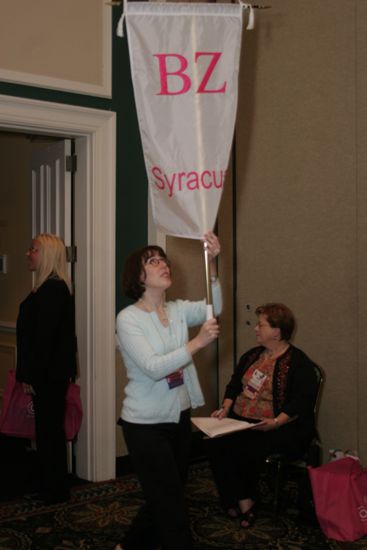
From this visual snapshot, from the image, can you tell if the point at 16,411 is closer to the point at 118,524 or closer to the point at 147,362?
the point at 118,524

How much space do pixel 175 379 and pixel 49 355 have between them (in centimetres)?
133

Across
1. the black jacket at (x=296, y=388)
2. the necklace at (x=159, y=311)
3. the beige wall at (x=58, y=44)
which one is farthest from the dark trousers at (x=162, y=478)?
the beige wall at (x=58, y=44)

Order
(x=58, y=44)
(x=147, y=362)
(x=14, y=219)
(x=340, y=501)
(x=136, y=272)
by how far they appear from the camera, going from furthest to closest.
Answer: (x=14, y=219)
(x=58, y=44)
(x=340, y=501)
(x=136, y=272)
(x=147, y=362)

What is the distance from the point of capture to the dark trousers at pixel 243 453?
3469mm

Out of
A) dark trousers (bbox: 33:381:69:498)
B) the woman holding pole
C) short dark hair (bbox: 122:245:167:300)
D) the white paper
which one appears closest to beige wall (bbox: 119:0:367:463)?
the white paper

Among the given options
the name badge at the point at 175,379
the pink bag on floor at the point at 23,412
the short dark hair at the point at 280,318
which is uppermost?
the short dark hair at the point at 280,318

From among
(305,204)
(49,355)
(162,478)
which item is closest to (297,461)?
(162,478)

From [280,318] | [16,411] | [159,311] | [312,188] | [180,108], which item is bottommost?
[16,411]

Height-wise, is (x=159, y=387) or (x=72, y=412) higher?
(x=159, y=387)

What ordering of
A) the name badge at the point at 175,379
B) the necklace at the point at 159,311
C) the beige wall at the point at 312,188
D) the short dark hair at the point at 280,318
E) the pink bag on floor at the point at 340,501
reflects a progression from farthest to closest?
1. the beige wall at the point at 312,188
2. the short dark hair at the point at 280,318
3. the pink bag on floor at the point at 340,501
4. the necklace at the point at 159,311
5. the name badge at the point at 175,379

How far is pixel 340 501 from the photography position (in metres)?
3.23

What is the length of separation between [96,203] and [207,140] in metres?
1.68

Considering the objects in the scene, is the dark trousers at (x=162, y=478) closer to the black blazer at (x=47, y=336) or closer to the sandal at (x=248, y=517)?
the sandal at (x=248, y=517)

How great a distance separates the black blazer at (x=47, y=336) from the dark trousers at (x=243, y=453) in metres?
0.95
